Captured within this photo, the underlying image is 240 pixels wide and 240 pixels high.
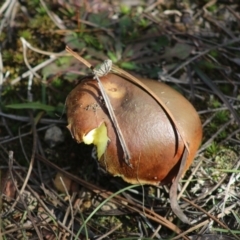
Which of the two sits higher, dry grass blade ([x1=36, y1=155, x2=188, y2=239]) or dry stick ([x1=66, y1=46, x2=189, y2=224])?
dry stick ([x1=66, y1=46, x2=189, y2=224])

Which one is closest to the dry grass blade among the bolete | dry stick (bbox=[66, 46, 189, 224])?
dry stick (bbox=[66, 46, 189, 224])

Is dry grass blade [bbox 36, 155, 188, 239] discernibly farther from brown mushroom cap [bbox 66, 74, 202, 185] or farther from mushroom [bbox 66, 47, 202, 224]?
brown mushroom cap [bbox 66, 74, 202, 185]

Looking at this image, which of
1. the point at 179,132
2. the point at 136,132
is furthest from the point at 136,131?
the point at 179,132

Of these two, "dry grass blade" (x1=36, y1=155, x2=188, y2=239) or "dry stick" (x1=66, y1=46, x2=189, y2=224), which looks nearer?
"dry stick" (x1=66, y1=46, x2=189, y2=224)

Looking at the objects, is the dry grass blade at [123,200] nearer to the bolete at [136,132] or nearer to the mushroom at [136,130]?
the mushroom at [136,130]

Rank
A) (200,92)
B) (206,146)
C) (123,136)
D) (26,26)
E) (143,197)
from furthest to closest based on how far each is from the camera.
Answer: (26,26) < (200,92) < (206,146) < (143,197) < (123,136)

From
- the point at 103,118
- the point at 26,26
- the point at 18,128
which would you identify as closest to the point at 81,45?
the point at 26,26

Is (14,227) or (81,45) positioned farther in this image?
(81,45)

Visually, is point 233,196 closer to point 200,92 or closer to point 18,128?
point 200,92
